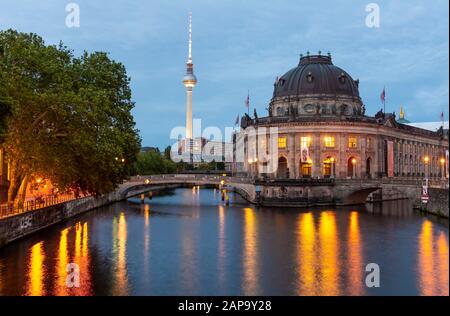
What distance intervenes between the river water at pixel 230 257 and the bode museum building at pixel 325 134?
33.7 meters

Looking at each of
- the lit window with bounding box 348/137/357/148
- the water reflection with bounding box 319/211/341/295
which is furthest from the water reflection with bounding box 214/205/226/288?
the lit window with bounding box 348/137/357/148

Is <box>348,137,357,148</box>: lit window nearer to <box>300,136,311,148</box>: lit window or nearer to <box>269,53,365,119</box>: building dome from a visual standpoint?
<box>269,53,365,119</box>: building dome

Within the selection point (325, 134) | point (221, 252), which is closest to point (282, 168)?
point (325, 134)

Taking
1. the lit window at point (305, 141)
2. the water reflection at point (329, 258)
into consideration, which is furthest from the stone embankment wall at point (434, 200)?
the lit window at point (305, 141)

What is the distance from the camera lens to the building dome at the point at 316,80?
104m

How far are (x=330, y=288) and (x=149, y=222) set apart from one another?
3440 centimetres

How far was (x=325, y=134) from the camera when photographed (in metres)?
94.0

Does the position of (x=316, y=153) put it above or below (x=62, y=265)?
above

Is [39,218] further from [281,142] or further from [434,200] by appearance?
[281,142]

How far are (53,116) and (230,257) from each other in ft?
63.9
